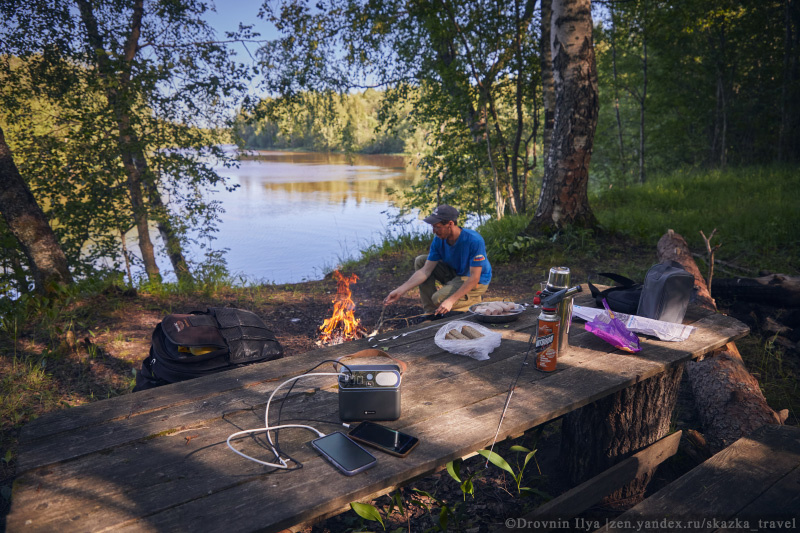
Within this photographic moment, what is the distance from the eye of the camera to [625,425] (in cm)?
259

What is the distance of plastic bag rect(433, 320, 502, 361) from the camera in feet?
7.70

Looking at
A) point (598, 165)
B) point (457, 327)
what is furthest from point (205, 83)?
point (598, 165)

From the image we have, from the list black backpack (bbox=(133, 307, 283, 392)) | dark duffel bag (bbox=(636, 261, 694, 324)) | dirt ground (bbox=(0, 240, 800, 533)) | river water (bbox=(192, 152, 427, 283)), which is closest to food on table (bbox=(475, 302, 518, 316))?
dark duffel bag (bbox=(636, 261, 694, 324))

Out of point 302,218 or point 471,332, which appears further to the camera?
point 302,218

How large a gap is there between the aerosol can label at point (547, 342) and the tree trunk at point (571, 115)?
17.3 ft

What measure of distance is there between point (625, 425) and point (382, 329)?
3189mm

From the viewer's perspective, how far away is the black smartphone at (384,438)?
155 cm

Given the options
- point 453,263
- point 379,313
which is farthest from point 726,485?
point 379,313

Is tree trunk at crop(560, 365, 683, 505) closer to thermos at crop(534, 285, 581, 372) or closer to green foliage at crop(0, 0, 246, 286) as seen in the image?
thermos at crop(534, 285, 581, 372)

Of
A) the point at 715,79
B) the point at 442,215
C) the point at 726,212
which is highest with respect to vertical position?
the point at 715,79

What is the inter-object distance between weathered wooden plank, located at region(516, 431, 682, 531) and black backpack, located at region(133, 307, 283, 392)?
195 centimetres

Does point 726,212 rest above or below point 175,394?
above

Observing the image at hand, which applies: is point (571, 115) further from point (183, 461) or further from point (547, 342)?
point (183, 461)

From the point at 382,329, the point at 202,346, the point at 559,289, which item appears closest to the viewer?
the point at 559,289
